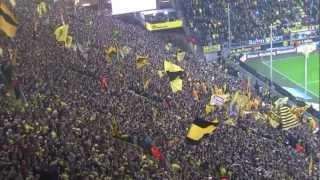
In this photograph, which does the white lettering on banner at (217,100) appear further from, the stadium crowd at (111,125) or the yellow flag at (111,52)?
the yellow flag at (111,52)

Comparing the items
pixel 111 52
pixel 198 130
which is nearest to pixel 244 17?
pixel 111 52

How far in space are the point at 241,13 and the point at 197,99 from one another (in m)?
23.0

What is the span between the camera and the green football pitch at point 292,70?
38438mm

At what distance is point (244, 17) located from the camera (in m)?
46.6

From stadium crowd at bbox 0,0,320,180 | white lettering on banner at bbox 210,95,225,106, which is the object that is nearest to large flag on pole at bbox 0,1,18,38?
stadium crowd at bbox 0,0,320,180

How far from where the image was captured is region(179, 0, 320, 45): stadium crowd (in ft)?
146

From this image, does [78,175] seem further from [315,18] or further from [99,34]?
[315,18]

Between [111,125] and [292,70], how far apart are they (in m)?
26.2

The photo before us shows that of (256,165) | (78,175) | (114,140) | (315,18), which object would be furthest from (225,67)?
(78,175)

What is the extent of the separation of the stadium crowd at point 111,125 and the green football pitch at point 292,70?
8.79m

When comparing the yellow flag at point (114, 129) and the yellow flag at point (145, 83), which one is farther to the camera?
the yellow flag at point (145, 83)

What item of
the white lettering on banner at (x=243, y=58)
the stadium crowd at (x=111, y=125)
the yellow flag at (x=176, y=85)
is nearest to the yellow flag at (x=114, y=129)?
the stadium crowd at (x=111, y=125)

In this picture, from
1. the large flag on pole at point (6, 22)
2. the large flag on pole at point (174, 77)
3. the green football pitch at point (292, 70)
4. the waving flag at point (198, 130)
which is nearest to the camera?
the waving flag at point (198, 130)

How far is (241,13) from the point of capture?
4691 cm
